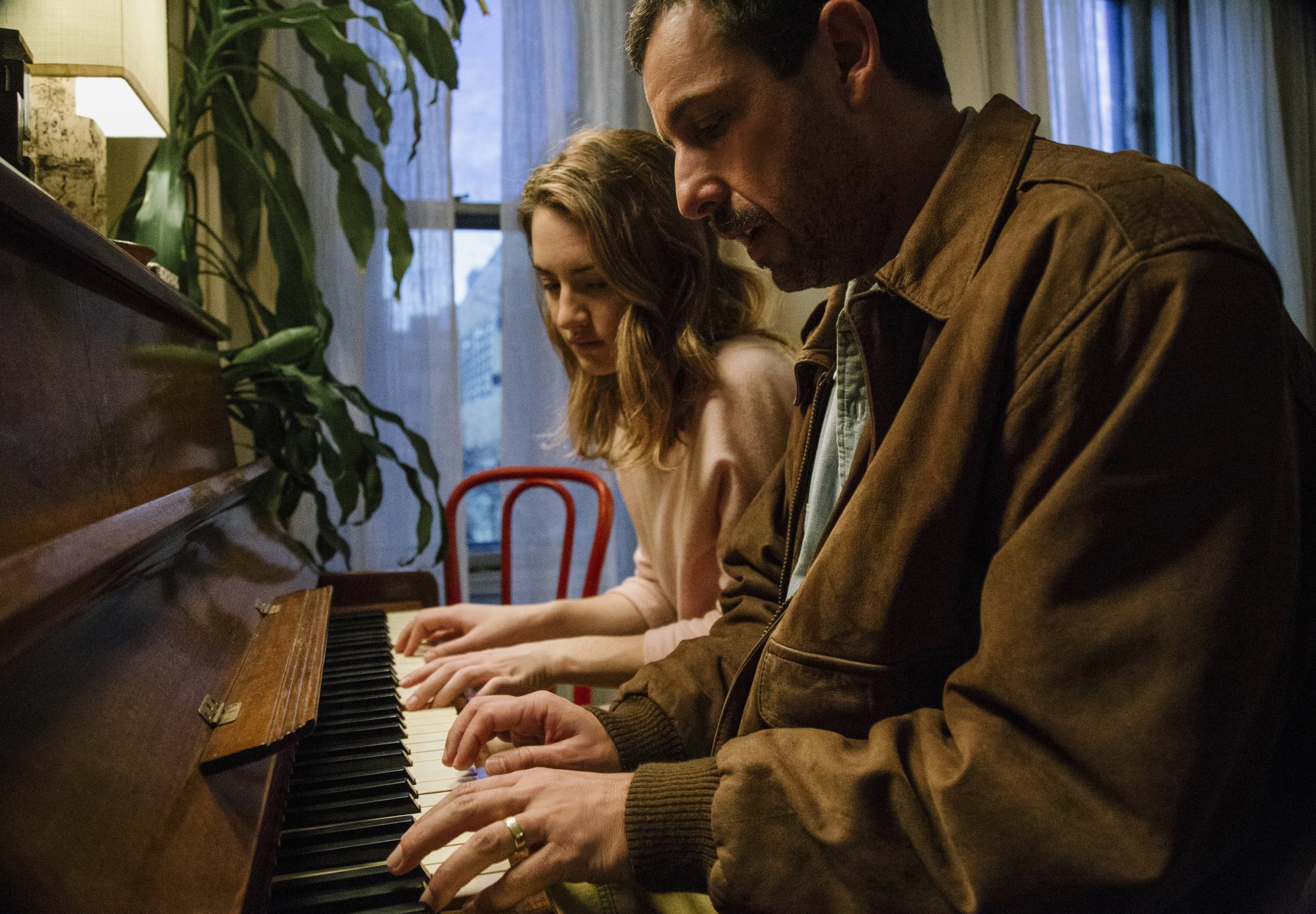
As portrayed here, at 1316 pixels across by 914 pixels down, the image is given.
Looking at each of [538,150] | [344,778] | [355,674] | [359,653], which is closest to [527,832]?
[344,778]

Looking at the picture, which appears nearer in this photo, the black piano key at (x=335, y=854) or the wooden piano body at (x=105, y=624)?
the wooden piano body at (x=105, y=624)

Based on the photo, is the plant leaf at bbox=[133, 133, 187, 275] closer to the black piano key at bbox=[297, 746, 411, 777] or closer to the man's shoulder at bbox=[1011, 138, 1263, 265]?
the black piano key at bbox=[297, 746, 411, 777]

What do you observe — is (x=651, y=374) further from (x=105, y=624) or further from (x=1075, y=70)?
(x=1075, y=70)

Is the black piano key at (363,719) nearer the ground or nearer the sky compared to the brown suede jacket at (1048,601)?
nearer the ground

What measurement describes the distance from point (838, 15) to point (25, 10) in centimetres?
131

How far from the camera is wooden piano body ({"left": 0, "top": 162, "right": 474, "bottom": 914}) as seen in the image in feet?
1.75

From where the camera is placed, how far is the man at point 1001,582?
0.61 meters

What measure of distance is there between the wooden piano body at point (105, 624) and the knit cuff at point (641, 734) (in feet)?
1.06

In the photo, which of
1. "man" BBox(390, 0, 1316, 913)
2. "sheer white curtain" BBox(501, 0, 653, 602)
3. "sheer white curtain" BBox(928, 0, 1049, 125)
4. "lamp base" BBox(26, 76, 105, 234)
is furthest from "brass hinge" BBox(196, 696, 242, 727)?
"sheer white curtain" BBox(928, 0, 1049, 125)

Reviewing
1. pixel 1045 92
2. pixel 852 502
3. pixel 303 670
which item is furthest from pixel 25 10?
pixel 1045 92

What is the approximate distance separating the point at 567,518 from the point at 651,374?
87cm

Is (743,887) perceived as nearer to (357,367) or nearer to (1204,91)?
(357,367)

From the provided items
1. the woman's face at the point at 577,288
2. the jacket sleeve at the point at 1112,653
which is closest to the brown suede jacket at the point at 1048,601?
the jacket sleeve at the point at 1112,653

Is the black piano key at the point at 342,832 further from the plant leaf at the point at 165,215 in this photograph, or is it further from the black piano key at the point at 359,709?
the plant leaf at the point at 165,215
